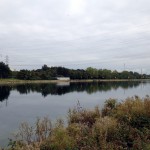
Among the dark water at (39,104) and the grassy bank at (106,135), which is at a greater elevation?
the grassy bank at (106,135)

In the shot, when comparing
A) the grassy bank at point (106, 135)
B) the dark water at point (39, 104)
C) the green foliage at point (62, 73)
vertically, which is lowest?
the dark water at point (39, 104)

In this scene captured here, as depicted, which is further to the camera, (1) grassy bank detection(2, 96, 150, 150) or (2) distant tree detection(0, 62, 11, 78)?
(2) distant tree detection(0, 62, 11, 78)

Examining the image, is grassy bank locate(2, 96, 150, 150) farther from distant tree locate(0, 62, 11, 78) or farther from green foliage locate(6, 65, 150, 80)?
green foliage locate(6, 65, 150, 80)

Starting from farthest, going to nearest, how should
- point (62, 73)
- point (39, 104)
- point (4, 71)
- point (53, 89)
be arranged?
point (62, 73) → point (4, 71) → point (53, 89) → point (39, 104)

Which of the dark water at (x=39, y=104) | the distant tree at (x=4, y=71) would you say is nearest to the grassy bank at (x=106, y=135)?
the dark water at (x=39, y=104)

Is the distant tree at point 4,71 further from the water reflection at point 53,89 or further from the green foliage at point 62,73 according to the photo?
the water reflection at point 53,89

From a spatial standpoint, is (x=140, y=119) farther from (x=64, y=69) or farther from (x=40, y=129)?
(x=64, y=69)

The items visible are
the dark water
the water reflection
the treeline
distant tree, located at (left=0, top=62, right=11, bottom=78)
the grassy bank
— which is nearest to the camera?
the grassy bank

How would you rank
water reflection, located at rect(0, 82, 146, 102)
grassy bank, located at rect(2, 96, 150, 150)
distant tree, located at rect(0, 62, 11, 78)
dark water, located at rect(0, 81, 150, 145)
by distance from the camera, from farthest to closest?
1. distant tree, located at rect(0, 62, 11, 78)
2. water reflection, located at rect(0, 82, 146, 102)
3. dark water, located at rect(0, 81, 150, 145)
4. grassy bank, located at rect(2, 96, 150, 150)

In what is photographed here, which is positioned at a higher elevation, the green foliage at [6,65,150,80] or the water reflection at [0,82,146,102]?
the green foliage at [6,65,150,80]

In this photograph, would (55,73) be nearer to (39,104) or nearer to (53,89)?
(53,89)

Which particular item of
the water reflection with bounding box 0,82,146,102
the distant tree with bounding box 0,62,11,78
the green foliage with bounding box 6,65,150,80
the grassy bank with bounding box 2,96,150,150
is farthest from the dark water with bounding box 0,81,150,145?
the green foliage with bounding box 6,65,150,80

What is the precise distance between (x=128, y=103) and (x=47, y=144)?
18.5 ft

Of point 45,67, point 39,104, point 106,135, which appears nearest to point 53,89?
point 39,104
